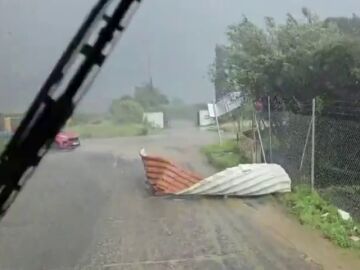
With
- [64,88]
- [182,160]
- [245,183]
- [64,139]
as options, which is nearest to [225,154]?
[182,160]

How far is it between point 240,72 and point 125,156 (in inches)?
157

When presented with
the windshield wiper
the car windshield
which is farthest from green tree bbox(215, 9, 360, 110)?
the windshield wiper

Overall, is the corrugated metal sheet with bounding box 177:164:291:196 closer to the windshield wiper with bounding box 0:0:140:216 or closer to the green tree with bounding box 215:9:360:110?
the green tree with bounding box 215:9:360:110

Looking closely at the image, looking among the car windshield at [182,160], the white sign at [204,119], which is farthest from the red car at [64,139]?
the white sign at [204,119]

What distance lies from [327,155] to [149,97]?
11.0ft

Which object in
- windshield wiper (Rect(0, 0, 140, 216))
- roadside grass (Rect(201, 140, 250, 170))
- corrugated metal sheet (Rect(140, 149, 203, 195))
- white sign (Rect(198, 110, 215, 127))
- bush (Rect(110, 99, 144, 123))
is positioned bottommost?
roadside grass (Rect(201, 140, 250, 170))

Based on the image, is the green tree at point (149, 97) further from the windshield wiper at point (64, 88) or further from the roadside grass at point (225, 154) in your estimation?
the windshield wiper at point (64, 88)

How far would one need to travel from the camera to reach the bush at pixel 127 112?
30.0ft

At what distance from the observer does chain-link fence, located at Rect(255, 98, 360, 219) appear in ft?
31.5

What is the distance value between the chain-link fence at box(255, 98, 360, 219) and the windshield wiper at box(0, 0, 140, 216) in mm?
6511

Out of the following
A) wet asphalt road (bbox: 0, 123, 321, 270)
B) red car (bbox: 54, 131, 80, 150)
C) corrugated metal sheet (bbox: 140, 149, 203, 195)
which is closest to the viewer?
red car (bbox: 54, 131, 80, 150)

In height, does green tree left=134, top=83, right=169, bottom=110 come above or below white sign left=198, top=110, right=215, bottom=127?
above

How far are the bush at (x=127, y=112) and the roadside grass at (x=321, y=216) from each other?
288 centimetres

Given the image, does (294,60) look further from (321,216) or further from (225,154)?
A: (321,216)
